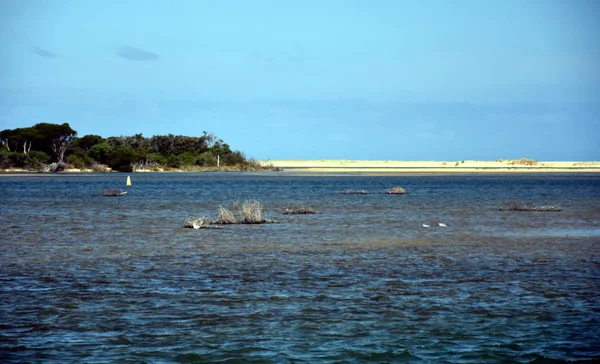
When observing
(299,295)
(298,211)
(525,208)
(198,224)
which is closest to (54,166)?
(298,211)

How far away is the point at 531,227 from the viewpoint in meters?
29.0

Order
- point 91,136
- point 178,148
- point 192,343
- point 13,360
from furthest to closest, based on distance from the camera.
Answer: point 178,148 < point 91,136 < point 192,343 < point 13,360

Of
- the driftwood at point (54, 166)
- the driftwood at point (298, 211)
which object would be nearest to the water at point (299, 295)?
the driftwood at point (298, 211)

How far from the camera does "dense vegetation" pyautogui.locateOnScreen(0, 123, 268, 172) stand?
4887 inches

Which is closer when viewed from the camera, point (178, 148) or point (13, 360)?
point (13, 360)

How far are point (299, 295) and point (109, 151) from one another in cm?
12065

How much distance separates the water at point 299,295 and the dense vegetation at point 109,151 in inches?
3991

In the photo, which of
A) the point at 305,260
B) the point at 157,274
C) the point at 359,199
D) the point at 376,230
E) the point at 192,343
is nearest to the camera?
the point at 192,343

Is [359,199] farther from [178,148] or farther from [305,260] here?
[178,148]

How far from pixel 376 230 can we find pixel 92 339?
59.3 feet

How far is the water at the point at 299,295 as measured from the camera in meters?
10.1

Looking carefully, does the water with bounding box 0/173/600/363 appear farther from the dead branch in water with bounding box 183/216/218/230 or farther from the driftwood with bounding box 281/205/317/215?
the driftwood with bounding box 281/205/317/215

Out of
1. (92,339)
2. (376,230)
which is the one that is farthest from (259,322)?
(376,230)

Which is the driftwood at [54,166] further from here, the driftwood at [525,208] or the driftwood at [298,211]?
the driftwood at [525,208]
